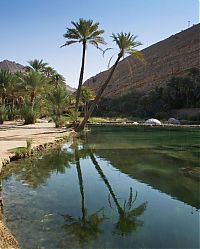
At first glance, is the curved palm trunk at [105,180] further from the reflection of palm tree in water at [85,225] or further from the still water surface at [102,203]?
the reflection of palm tree in water at [85,225]

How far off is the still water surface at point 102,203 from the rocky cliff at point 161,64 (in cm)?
5655

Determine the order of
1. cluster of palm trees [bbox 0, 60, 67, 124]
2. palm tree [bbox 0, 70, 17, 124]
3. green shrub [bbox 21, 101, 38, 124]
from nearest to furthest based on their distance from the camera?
green shrub [bbox 21, 101, 38, 124] < cluster of palm trees [bbox 0, 60, 67, 124] < palm tree [bbox 0, 70, 17, 124]

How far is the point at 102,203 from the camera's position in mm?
8242

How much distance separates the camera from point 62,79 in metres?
63.4

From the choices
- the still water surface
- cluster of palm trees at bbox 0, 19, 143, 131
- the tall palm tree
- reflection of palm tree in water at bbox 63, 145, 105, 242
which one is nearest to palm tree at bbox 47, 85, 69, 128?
cluster of palm trees at bbox 0, 19, 143, 131

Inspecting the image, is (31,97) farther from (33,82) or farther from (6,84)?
(6,84)

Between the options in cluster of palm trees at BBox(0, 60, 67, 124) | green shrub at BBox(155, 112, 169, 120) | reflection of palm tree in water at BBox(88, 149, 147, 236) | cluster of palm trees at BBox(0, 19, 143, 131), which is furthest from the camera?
green shrub at BBox(155, 112, 169, 120)

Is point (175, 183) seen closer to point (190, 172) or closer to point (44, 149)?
point (190, 172)

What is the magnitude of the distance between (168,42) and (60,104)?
70.2 metres

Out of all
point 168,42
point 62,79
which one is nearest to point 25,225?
point 62,79

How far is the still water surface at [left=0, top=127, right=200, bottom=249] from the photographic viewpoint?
608cm

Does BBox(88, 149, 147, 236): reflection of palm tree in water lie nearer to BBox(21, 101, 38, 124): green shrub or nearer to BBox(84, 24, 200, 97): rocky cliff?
BBox(21, 101, 38, 124): green shrub

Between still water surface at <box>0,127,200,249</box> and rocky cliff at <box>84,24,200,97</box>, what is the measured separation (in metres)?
56.6

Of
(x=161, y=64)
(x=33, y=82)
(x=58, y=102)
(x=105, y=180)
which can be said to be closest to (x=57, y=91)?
(x=58, y=102)
